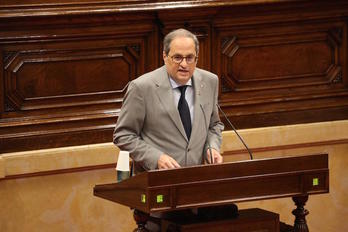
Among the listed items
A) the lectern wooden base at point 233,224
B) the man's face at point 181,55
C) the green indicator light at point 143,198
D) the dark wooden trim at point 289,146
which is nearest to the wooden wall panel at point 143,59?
the dark wooden trim at point 289,146

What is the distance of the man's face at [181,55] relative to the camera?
5109mm

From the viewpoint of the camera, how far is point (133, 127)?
5.25 meters

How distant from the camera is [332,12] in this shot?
747 cm

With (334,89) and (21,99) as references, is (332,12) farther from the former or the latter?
(21,99)

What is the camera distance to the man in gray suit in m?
5.17

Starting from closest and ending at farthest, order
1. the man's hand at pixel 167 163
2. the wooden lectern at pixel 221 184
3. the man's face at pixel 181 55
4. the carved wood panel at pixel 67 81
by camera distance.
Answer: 1. the wooden lectern at pixel 221 184
2. the man's hand at pixel 167 163
3. the man's face at pixel 181 55
4. the carved wood panel at pixel 67 81

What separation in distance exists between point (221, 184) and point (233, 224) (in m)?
0.25

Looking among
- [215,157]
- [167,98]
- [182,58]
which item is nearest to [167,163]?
[215,157]

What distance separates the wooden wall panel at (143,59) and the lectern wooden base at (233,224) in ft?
6.27

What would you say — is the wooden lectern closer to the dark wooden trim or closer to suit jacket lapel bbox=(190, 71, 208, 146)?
suit jacket lapel bbox=(190, 71, 208, 146)

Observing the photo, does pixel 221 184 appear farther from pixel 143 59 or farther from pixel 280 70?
pixel 280 70

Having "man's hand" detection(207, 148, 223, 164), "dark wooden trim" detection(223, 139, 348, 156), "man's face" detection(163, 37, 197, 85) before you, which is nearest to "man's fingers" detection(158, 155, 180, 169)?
"man's hand" detection(207, 148, 223, 164)

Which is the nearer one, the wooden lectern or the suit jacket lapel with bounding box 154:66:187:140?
the wooden lectern

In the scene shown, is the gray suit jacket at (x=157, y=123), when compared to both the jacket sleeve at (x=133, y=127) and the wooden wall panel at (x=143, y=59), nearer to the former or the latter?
the jacket sleeve at (x=133, y=127)
